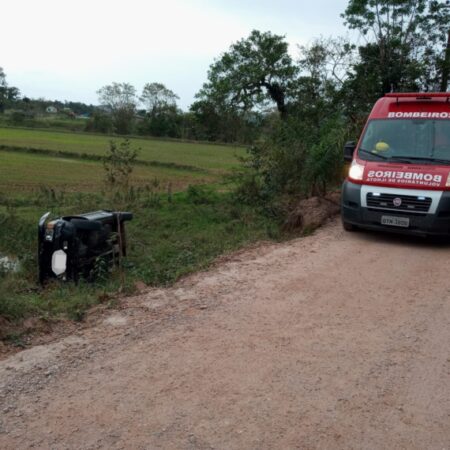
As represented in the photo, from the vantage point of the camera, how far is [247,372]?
3996 millimetres

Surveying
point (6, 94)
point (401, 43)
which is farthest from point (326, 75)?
point (6, 94)

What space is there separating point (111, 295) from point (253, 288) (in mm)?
1639

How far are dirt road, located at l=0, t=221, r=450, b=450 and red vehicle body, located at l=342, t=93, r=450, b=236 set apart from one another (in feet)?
6.48

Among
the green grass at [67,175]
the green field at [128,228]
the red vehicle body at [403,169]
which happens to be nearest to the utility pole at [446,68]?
the green field at [128,228]

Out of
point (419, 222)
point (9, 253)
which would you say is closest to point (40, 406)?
point (419, 222)

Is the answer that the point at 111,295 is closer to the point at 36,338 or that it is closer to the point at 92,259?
the point at 36,338

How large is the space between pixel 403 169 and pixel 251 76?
14.4m

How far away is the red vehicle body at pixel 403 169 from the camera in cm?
800

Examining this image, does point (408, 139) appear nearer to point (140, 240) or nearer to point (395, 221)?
point (395, 221)

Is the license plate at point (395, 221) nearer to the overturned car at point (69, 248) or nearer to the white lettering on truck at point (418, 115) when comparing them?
the white lettering on truck at point (418, 115)

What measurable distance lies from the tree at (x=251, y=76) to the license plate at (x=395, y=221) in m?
12.7

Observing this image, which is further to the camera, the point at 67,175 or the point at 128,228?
the point at 67,175

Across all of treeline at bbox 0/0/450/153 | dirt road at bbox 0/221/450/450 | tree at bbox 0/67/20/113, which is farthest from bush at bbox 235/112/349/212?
tree at bbox 0/67/20/113

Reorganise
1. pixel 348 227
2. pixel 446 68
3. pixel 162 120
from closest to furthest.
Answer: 1. pixel 348 227
2. pixel 446 68
3. pixel 162 120
